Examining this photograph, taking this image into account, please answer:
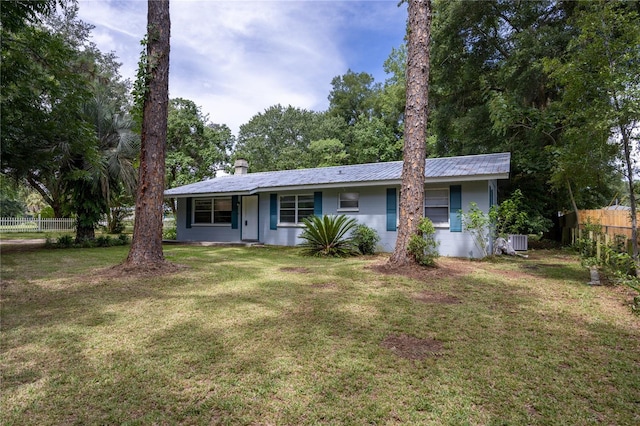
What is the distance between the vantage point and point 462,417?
6.93 ft

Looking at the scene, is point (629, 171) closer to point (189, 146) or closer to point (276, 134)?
point (189, 146)

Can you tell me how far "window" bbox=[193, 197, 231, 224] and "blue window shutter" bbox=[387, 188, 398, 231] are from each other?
6.99 metres

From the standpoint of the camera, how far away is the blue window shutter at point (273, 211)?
13287 millimetres

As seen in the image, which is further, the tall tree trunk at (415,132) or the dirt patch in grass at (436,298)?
the tall tree trunk at (415,132)

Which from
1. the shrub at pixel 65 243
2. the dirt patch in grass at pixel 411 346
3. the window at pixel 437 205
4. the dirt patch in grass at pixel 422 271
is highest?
the window at pixel 437 205

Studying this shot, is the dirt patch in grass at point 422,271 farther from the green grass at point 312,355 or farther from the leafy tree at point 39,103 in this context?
the leafy tree at point 39,103

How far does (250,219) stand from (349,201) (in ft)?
15.2

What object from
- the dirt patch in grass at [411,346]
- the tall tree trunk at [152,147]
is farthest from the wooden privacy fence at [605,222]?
the tall tree trunk at [152,147]

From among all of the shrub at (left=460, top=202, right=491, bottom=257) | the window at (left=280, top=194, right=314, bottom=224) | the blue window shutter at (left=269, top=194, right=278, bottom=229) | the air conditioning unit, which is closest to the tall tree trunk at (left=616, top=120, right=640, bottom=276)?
the shrub at (left=460, top=202, right=491, bottom=257)

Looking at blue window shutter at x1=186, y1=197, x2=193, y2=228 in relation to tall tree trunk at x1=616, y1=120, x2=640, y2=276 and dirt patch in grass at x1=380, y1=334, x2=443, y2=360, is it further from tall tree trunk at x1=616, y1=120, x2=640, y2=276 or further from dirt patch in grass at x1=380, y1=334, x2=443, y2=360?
tall tree trunk at x1=616, y1=120, x2=640, y2=276

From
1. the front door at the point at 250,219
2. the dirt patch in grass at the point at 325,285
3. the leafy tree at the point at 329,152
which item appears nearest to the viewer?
the dirt patch in grass at the point at 325,285

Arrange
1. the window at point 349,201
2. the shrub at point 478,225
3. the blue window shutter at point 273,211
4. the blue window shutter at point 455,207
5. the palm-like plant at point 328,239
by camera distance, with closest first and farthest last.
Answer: the shrub at point 478,225 < the palm-like plant at point 328,239 < the blue window shutter at point 455,207 < the window at point 349,201 < the blue window shutter at point 273,211

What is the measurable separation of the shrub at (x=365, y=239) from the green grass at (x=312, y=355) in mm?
4590

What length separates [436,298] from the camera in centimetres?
498
